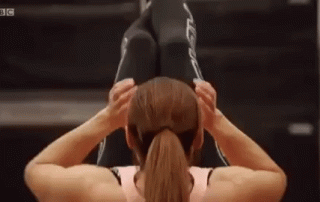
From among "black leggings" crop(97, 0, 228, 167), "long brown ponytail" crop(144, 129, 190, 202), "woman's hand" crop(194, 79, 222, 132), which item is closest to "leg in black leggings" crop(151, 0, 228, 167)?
"black leggings" crop(97, 0, 228, 167)

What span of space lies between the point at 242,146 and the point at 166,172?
226mm

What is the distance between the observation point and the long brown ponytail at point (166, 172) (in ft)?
2.98

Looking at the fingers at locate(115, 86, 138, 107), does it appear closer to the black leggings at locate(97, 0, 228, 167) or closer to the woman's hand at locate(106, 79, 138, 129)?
the woman's hand at locate(106, 79, 138, 129)

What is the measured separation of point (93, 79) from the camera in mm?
2098

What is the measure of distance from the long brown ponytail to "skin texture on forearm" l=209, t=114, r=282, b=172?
173 millimetres

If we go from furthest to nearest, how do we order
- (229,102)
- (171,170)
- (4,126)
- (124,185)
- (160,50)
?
(229,102)
(4,126)
(160,50)
(124,185)
(171,170)

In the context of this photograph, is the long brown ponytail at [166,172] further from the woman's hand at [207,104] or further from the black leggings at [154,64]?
the black leggings at [154,64]

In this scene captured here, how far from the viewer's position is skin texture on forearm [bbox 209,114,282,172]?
1071 mm

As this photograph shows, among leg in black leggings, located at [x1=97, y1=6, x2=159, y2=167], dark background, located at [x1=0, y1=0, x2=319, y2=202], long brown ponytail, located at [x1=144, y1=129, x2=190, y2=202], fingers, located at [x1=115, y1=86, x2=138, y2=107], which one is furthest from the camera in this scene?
dark background, located at [x1=0, y1=0, x2=319, y2=202]

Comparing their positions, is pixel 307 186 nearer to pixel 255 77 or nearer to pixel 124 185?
pixel 255 77

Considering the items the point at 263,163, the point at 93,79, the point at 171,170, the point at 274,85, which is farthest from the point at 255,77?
the point at 171,170

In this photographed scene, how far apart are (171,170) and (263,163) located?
0.78 feet

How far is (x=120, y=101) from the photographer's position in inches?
41.0

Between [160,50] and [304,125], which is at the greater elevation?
[160,50]
